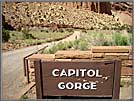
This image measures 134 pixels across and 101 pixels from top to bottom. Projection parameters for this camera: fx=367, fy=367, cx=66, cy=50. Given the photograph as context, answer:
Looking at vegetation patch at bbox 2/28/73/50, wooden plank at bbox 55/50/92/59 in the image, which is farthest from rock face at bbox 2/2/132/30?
wooden plank at bbox 55/50/92/59

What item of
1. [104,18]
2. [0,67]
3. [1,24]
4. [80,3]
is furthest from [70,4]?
[0,67]

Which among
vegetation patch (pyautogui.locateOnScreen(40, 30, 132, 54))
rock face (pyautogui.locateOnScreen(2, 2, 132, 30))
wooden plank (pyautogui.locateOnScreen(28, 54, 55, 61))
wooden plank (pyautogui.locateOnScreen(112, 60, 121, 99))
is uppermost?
rock face (pyautogui.locateOnScreen(2, 2, 132, 30))

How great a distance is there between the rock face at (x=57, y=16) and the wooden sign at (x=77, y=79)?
210mm

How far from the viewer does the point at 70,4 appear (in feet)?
6.59

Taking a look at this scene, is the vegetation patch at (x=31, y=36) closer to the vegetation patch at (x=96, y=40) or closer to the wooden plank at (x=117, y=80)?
the vegetation patch at (x=96, y=40)

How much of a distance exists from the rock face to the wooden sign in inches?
8.3

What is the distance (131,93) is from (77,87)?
30 cm

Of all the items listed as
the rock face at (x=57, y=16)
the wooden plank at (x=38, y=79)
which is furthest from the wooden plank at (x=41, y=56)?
the rock face at (x=57, y=16)

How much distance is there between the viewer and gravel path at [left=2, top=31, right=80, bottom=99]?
2039 mm

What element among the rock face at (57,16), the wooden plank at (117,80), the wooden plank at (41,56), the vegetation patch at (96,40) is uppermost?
the rock face at (57,16)

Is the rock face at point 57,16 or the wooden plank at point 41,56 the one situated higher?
the rock face at point 57,16

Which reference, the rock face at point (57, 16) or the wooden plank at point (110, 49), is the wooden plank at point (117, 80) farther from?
the rock face at point (57, 16)

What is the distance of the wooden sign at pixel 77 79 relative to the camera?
6.59ft

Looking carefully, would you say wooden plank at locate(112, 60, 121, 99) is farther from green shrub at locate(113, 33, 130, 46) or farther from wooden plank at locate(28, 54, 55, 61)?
wooden plank at locate(28, 54, 55, 61)
